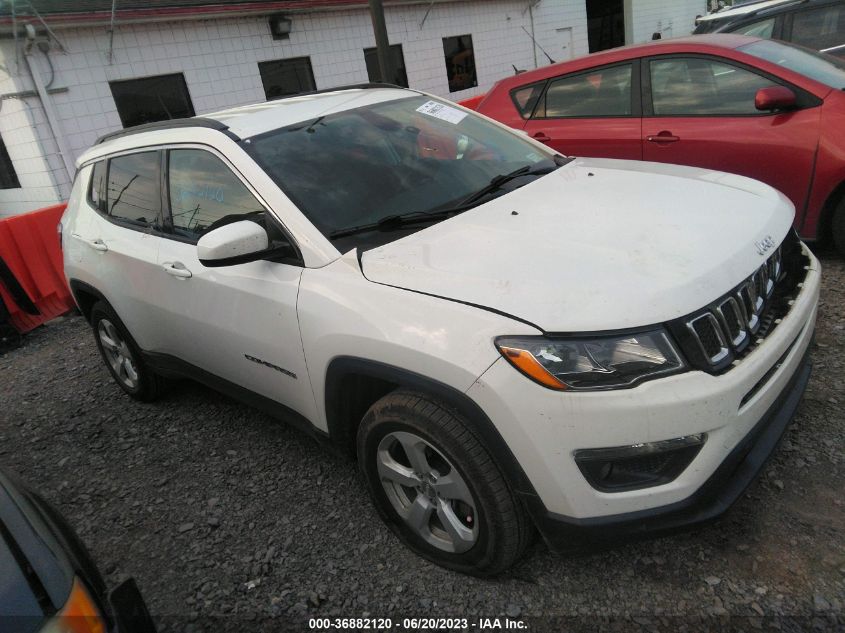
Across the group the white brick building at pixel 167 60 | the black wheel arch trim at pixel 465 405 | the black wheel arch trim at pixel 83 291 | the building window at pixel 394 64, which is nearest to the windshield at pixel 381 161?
the black wheel arch trim at pixel 465 405

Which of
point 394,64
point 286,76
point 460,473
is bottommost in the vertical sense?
point 460,473

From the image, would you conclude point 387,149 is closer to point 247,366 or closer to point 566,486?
point 247,366

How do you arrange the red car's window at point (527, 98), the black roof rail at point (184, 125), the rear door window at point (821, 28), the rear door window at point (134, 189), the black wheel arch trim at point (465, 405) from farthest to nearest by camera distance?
1. the rear door window at point (821, 28)
2. the red car's window at point (527, 98)
3. the rear door window at point (134, 189)
4. the black roof rail at point (184, 125)
5. the black wheel arch trim at point (465, 405)

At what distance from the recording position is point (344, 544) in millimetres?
2582

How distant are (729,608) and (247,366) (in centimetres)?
209

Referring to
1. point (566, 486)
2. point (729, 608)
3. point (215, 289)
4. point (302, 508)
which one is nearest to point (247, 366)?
point (215, 289)

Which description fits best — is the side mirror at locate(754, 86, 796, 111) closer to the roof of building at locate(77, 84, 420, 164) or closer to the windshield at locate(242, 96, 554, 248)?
the windshield at locate(242, 96, 554, 248)

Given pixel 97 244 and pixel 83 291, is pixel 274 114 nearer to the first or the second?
pixel 97 244

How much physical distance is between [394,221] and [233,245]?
0.64 meters

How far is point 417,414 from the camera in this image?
206cm

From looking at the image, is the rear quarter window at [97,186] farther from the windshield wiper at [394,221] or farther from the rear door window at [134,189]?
the windshield wiper at [394,221]

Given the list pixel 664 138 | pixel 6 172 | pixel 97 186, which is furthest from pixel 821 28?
pixel 6 172

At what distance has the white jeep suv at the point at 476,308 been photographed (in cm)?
182

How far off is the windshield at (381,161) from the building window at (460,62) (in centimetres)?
1199
